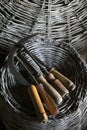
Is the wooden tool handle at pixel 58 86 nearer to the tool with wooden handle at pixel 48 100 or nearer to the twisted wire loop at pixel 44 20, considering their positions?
the tool with wooden handle at pixel 48 100

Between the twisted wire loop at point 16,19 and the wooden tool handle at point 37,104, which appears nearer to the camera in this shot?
the wooden tool handle at point 37,104

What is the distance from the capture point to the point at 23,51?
2.55ft

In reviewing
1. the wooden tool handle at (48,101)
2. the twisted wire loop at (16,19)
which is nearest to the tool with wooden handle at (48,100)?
the wooden tool handle at (48,101)

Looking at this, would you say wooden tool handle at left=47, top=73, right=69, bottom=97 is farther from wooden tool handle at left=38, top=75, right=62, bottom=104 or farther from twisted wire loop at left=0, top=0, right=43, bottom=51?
twisted wire loop at left=0, top=0, right=43, bottom=51

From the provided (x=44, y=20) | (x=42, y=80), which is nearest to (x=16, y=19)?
→ (x=44, y=20)

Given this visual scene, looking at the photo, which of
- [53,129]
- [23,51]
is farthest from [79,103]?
[23,51]

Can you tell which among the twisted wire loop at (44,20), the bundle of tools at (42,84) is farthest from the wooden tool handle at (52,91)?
the twisted wire loop at (44,20)

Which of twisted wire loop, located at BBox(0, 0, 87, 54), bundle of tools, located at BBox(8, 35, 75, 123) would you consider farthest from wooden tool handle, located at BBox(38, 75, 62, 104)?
twisted wire loop, located at BBox(0, 0, 87, 54)

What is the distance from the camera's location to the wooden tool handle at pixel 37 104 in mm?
651

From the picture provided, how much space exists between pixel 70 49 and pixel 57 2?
0.11 metres

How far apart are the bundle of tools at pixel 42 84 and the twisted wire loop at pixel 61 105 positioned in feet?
A: 0.07

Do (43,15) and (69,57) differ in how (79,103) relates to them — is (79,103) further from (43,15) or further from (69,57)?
(43,15)

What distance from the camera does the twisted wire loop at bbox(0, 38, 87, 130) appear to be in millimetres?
681

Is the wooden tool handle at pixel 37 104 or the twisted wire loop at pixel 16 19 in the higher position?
the twisted wire loop at pixel 16 19
